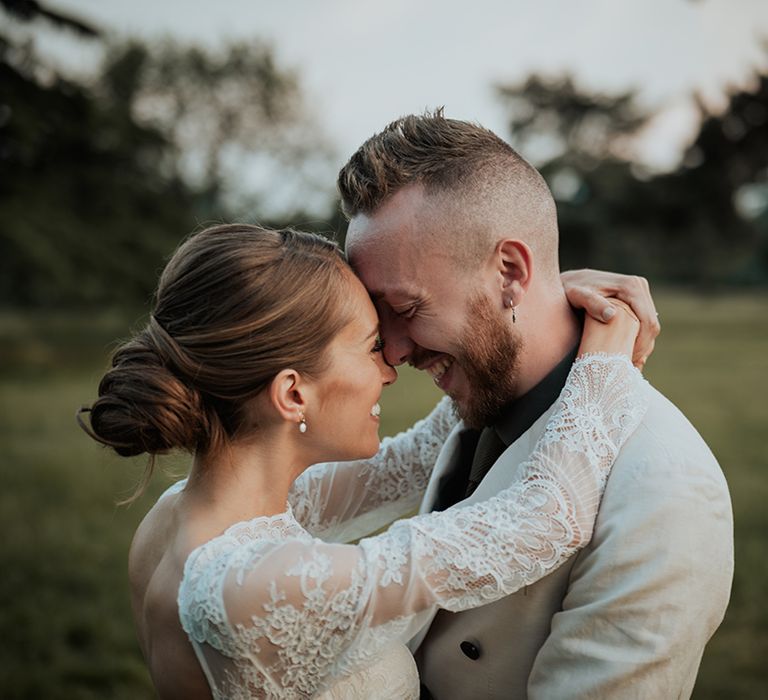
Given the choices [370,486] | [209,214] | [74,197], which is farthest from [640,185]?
[370,486]

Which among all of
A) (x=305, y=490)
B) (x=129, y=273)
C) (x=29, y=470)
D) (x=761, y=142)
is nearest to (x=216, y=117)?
(x=761, y=142)

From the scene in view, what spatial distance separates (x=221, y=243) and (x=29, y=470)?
9200mm

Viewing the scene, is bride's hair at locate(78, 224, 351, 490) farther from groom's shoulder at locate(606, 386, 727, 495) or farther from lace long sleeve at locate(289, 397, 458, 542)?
groom's shoulder at locate(606, 386, 727, 495)

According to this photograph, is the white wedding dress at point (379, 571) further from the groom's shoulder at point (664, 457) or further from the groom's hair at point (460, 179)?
the groom's hair at point (460, 179)

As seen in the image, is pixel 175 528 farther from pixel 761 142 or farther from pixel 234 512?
pixel 761 142

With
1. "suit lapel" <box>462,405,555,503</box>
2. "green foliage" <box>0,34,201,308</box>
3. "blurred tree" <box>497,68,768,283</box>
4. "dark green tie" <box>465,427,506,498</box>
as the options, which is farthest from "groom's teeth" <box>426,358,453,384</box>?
"blurred tree" <box>497,68,768,283</box>

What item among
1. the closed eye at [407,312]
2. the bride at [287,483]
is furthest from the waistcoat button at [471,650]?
the closed eye at [407,312]

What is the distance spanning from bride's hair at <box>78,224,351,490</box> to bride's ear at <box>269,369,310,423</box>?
0.03 meters

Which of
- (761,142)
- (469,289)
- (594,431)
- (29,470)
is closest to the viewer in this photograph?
(594,431)

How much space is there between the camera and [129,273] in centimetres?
1188

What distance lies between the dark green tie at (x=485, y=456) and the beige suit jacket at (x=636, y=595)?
0.56m

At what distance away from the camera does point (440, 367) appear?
2.98m

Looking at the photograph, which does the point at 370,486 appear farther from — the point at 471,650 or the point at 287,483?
the point at 471,650

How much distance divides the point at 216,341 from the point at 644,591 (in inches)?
56.5
